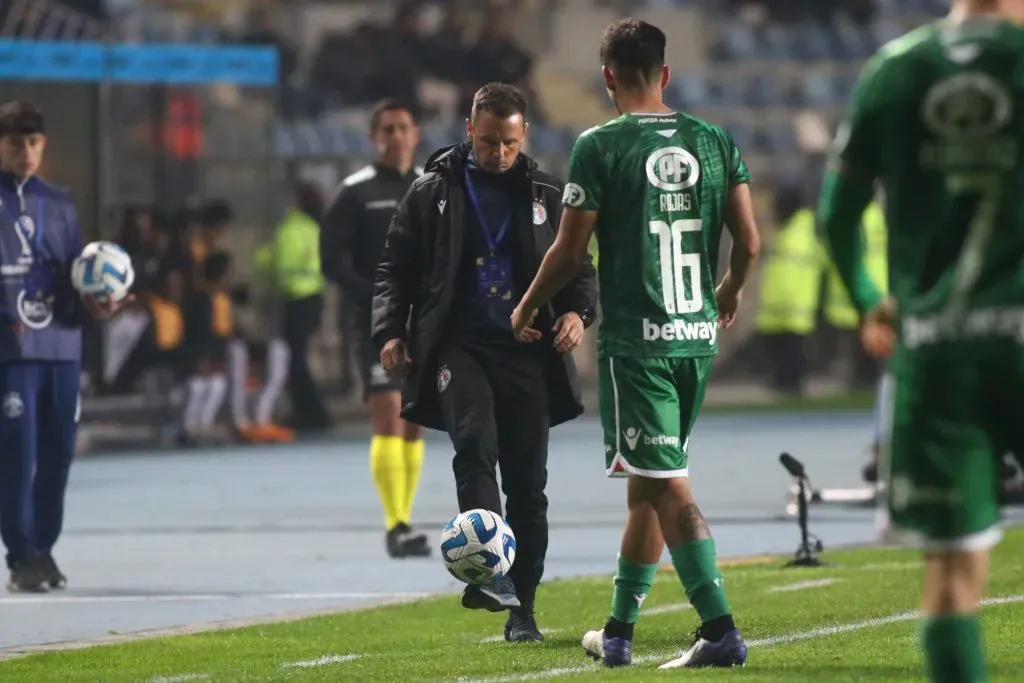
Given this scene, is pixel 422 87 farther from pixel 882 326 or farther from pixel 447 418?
pixel 882 326

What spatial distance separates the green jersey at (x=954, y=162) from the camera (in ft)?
16.5

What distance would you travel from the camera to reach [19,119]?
34.4 feet

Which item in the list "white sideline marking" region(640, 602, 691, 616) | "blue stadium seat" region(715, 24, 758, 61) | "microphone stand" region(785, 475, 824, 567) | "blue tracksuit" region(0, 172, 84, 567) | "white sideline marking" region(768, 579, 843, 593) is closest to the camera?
"white sideline marking" region(640, 602, 691, 616)

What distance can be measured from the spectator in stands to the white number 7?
13.9 m

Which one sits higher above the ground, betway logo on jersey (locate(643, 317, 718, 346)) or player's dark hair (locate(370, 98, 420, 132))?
player's dark hair (locate(370, 98, 420, 132))

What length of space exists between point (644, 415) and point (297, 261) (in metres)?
15.9

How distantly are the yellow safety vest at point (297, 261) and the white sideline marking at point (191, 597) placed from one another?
40.8 feet

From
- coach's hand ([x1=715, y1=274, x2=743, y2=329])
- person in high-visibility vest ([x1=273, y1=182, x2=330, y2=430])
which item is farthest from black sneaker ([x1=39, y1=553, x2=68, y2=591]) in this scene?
person in high-visibility vest ([x1=273, y1=182, x2=330, y2=430])

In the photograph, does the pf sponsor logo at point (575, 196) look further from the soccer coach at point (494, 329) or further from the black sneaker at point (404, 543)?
the black sneaker at point (404, 543)

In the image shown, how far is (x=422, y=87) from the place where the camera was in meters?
28.9

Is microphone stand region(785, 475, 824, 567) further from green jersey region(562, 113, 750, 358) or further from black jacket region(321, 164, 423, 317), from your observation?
green jersey region(562, 113, 750, 358)

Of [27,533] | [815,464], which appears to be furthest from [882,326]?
[815,464]

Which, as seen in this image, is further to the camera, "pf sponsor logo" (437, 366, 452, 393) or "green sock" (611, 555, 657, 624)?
"pf sponsor logo" (437, 366, 452, 393)

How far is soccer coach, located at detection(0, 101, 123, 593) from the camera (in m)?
10.5
